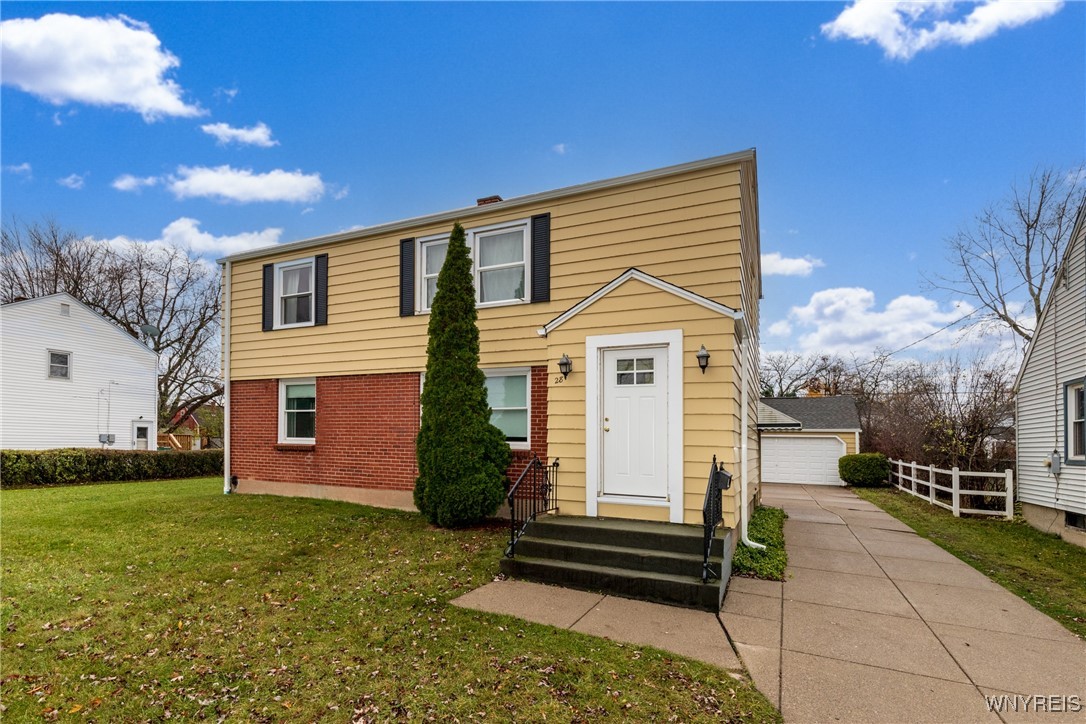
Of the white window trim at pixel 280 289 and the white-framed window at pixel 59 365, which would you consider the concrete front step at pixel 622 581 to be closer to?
the white window trim at pixel 280 289

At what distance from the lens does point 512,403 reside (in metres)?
8.62

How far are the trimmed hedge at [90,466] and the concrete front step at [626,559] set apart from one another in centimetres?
1552

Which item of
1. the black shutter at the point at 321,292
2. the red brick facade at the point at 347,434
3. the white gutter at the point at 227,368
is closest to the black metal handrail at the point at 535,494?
the red brick facade at the point at 347,434

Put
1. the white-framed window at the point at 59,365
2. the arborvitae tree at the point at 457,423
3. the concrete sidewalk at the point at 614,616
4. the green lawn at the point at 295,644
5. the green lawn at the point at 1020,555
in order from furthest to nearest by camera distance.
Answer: the white-framed window at the point at 59,365 < the arborvitae tree at the point at 457,423 < the green lawn at the point at 1020,555 < the concrete sidewalk at the point at 614,616 < the green lawn at the point at 295,644

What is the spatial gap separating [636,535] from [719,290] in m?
3.33

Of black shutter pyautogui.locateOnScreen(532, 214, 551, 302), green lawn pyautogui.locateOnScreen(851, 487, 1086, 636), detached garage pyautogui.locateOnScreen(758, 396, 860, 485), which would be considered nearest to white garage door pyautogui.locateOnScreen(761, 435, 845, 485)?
detached garage pyautogui.locateOnScreen(758, 396, 860, 485)

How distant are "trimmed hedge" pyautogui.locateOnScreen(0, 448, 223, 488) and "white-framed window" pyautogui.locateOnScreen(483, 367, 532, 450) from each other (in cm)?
1380

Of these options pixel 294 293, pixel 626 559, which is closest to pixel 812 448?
pixel 626 559

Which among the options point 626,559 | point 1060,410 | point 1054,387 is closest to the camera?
point 626,559

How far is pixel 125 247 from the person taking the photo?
26688mm

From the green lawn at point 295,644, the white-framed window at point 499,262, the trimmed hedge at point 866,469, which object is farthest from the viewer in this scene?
the trimmed hedge at point 866,469

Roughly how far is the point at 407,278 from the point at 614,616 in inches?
268

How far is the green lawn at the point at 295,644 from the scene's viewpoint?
327 cm

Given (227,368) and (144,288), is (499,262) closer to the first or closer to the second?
(227,368)
